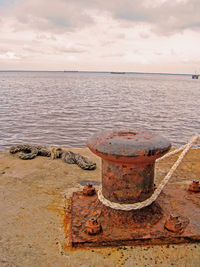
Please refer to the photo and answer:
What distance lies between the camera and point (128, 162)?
1915mm

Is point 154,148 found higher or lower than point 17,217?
higher

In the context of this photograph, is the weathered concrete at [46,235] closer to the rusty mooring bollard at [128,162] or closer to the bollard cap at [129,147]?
the rusty mooring bollard at [128,162]

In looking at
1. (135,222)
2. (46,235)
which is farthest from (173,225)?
(46,235)

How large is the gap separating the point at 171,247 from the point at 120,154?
0.82m

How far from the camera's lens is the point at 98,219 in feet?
6.92

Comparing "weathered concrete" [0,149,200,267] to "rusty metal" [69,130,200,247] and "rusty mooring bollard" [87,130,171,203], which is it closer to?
"rusty metal" [69,130,200,247]

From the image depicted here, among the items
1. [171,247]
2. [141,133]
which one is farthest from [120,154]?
[171,247]

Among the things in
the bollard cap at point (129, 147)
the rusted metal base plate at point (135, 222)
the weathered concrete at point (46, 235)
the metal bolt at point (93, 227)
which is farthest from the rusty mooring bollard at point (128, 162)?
the weathered concrete at point (46, 235)

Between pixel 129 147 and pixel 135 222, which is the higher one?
pixel 129 147

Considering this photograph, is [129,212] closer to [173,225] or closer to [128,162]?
[173,225]

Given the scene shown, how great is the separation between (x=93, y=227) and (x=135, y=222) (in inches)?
14.9

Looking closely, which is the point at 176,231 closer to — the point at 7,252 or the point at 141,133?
the point at 141,133

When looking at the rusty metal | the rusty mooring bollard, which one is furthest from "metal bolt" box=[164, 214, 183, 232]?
the rusty mooring bollard

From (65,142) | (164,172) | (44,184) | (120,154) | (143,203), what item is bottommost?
(65,142)
